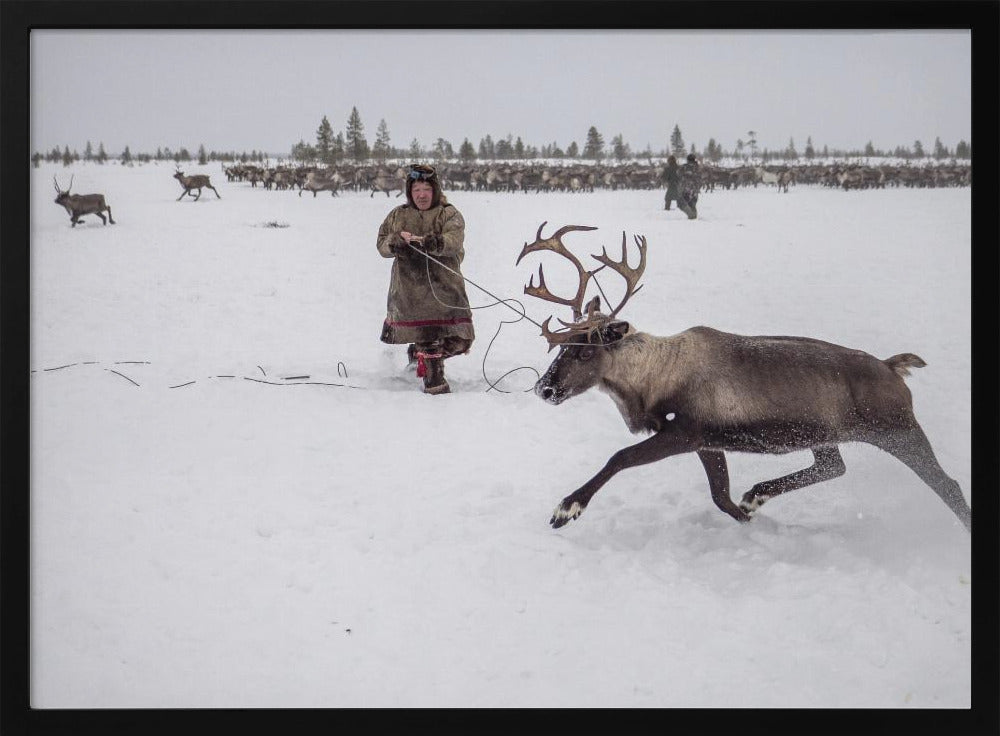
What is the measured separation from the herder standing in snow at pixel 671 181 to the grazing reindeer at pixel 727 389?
1.43 ft

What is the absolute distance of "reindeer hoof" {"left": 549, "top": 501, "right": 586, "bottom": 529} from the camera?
9.52 ft

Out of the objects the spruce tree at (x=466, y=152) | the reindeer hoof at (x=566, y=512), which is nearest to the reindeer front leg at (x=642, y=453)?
the reindeer hoof at (x=566, y=512)

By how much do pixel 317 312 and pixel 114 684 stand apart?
165cm

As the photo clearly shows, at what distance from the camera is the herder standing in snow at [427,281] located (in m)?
3.43

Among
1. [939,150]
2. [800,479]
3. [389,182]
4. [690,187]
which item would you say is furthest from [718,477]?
[389,182]

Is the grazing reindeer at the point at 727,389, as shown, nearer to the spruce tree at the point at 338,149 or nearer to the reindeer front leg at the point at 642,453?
the reindeer front leg at the point at 642,453

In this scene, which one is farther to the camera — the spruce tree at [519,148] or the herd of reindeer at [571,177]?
the spruce tree at [519,148]

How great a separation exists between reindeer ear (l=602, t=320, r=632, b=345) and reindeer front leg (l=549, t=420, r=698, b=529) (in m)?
0.35

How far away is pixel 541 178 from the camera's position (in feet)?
10.8
